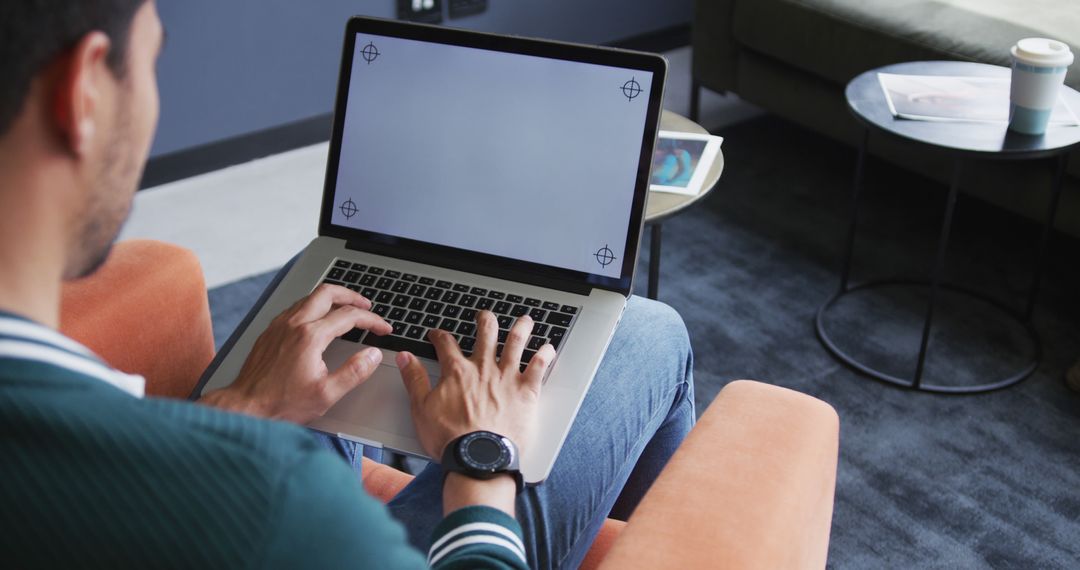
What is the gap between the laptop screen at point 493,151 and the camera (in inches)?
46.3

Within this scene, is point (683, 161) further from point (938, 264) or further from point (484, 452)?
point (484, 452)

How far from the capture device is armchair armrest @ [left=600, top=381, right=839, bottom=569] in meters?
0.87

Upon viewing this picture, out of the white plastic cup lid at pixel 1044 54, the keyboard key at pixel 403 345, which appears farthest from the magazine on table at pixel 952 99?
the keyboard key at pixel 403 345

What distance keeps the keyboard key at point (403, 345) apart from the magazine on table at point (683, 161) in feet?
2.13

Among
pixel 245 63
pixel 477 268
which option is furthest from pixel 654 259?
pixel 245 63

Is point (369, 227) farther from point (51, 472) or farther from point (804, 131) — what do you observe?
point (804, 131)

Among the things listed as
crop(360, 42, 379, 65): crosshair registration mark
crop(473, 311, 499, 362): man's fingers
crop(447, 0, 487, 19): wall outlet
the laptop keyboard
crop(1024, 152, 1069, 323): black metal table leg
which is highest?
crop(360, 42, 379, 65): crosshair registration mark

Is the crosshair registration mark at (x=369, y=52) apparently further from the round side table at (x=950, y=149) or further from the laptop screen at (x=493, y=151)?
the round side table at (x=950, y=149)

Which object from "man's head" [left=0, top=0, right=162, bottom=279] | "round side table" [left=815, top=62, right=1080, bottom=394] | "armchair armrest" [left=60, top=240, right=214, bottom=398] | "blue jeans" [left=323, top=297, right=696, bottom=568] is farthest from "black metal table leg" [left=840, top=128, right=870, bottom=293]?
"man's head" [left=0, top=0, right=162, bottom=279]

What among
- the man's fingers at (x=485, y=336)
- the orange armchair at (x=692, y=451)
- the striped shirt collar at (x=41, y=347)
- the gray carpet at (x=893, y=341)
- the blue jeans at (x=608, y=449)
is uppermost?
the striped shirt collar at (x=41, y=347)

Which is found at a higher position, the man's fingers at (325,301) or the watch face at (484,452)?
the man's fingers at (325,301)

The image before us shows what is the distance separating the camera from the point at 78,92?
1.88 ft

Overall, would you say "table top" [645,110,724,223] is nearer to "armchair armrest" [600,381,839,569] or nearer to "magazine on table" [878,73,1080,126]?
"magazine on table" [878,73,1080,126]

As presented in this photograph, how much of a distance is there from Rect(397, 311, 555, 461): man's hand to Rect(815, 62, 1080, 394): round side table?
3.48ft
